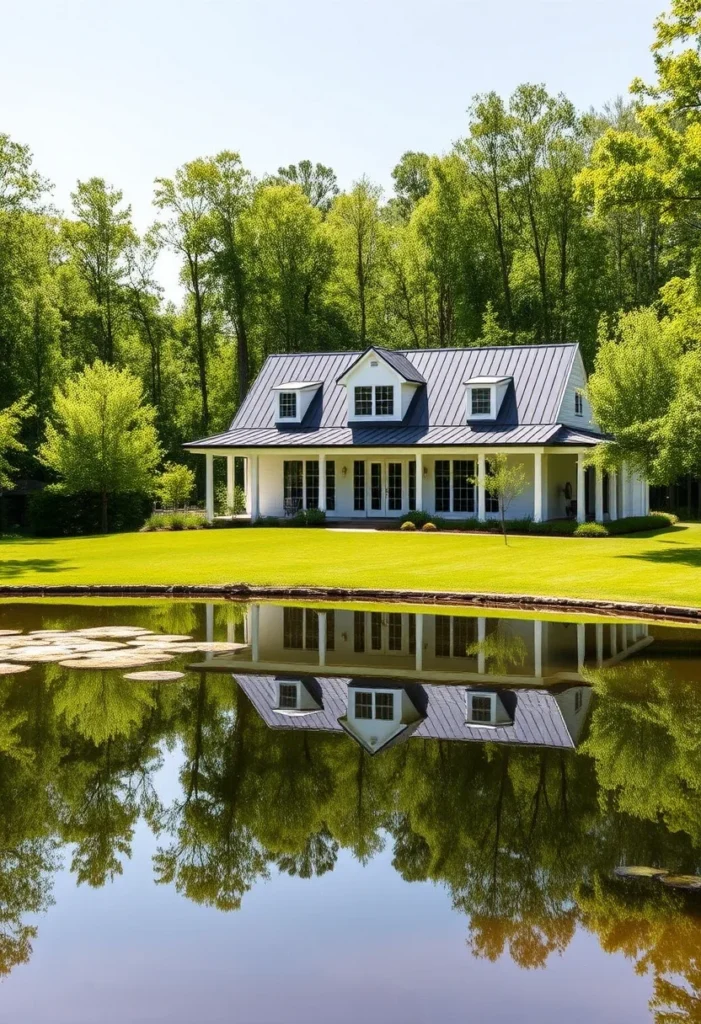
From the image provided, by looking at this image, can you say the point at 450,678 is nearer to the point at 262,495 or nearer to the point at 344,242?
the point at 262,495

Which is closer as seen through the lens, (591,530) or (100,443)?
(591,530)

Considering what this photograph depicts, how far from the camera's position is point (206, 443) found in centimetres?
4191

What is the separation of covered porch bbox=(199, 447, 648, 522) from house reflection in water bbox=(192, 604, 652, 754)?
61.2 ft

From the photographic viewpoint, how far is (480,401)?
40281mm

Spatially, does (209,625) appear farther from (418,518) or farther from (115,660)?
(418,518)

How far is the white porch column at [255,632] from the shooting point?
16106 mm

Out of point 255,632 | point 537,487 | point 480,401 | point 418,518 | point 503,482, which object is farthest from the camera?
point 480,401

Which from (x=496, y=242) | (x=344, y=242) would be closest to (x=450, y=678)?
(x=496, y=242)

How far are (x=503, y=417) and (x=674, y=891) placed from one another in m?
33.4

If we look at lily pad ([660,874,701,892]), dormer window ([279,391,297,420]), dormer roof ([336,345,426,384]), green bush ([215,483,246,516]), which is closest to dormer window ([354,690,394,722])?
lily pad ([660,874,701,892])

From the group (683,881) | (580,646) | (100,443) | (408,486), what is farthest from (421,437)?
(683,881)

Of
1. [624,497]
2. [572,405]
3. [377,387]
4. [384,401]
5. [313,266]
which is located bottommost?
[624,497]

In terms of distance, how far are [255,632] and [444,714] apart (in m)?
6.94

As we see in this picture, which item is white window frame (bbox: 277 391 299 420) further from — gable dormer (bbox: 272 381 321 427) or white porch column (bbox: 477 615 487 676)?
white porch column (bbox: 477 615 487 676)
